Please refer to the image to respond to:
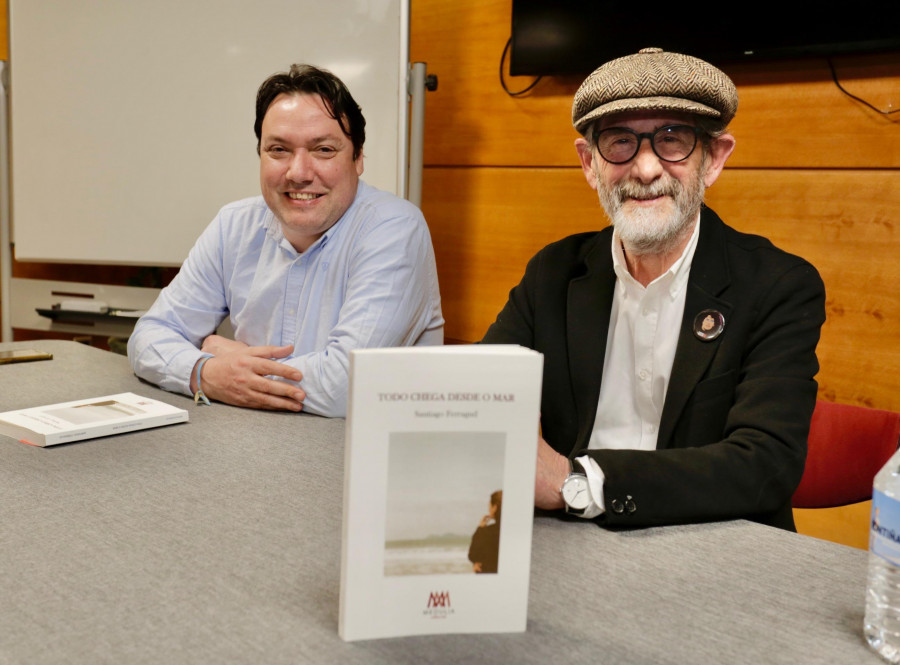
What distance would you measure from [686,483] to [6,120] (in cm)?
339

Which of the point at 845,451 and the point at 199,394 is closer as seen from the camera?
the point at 845,451

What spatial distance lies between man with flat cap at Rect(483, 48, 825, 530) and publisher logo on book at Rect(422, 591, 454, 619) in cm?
39

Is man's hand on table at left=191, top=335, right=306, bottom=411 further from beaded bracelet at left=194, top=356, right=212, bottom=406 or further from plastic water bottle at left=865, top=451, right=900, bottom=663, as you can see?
plastic water bottle at left=865, top=451, right=900, bottom=663

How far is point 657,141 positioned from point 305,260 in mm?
1073

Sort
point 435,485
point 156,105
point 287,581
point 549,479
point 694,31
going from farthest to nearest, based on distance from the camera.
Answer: point 156,105 → point 694,31 → point 549,479 → point 287,581 → point 435,485

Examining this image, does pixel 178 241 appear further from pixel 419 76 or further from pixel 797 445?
pixel 797 445

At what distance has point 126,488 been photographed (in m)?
1.17

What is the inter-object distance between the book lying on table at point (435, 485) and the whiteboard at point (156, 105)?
7.14ft

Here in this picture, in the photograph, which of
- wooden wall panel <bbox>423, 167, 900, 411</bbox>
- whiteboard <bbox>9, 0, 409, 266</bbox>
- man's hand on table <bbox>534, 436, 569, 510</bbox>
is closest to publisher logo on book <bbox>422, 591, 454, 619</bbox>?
man's hand on table <bbox>534, 436, 569, 510</bbox>

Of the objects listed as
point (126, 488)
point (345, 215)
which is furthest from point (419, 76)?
point (126, 488)

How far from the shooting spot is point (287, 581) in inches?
34.5

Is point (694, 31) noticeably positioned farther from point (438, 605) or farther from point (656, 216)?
point (438, 605)

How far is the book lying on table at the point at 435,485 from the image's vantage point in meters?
0.70

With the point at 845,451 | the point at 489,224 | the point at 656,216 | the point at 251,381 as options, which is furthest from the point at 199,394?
the point at 489,224
